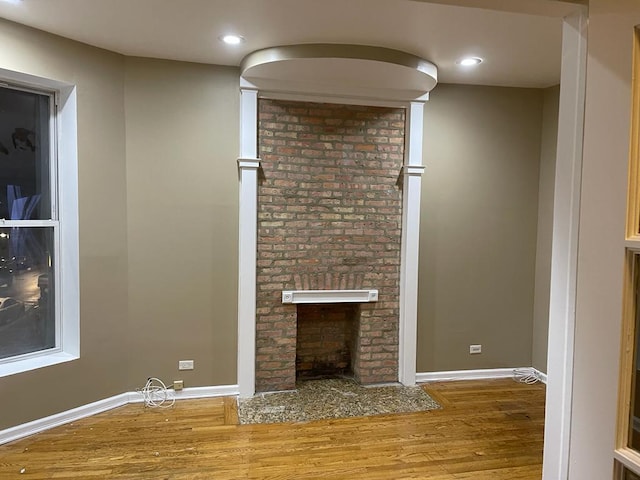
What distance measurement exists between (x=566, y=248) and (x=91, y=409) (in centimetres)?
339

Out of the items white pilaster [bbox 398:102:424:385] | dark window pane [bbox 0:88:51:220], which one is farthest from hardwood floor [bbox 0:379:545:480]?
dark window pane [bbox 0:88:51:220]

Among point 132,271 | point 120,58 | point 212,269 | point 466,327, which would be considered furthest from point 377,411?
point 120,58

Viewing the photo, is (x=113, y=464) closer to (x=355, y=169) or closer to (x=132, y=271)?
(x=132, y=271)

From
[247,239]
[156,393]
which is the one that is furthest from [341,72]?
[156,393]

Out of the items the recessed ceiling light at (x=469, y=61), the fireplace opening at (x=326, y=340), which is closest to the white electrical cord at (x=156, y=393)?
the fireplace opening at (x=326, y=340)

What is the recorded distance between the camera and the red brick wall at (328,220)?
3531mm

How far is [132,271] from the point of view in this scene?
334cm

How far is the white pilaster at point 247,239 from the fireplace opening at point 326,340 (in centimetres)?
53

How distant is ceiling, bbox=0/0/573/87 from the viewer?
245 centimetres

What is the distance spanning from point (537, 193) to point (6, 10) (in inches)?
168

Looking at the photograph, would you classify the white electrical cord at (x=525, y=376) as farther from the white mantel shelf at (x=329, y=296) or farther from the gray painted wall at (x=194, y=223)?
the white mantel shelf at (x=329, y=296)

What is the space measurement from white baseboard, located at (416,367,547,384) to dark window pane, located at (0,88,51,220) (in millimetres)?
3391

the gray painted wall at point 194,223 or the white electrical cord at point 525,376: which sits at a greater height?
the gray painted wall at point 194,223

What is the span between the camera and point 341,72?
10.3 ft
